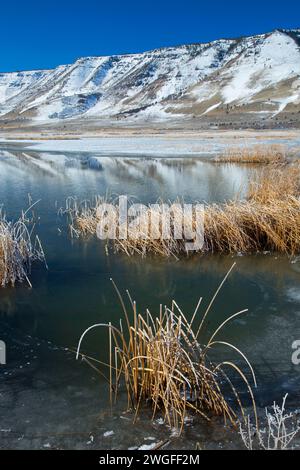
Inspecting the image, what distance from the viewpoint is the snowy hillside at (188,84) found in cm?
10131

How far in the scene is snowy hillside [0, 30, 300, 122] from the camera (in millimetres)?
101312

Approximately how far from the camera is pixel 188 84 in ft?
432

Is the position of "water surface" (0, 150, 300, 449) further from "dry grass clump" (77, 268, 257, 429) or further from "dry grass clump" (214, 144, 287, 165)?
"dry grass clump" (214, 144, 287, 165)

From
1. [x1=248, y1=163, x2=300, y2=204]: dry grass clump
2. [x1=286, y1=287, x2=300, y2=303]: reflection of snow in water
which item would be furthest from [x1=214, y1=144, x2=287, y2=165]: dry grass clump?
[x1=286, y1=287, x2=300, y2=303]: reflection of snow in water

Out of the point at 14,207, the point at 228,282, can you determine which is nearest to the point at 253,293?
the point at 228,282

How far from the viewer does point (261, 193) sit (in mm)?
10109

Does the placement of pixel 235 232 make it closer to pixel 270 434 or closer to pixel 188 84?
pixel 270 434

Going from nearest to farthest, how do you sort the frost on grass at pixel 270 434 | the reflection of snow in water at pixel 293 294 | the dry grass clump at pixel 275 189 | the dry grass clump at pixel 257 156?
the frost on grass at pixel 270 434 → the reflection of snow in water at pixel 293 294 → the dry grass clump at pixel 275 189 → the dry grass clump at pixel 257 156

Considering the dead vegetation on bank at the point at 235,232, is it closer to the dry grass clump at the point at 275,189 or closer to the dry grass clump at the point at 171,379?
the dry grass clump at the point at 275,189

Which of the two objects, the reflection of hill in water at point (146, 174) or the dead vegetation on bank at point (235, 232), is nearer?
the dead vegetation on bank at point (235, 232)

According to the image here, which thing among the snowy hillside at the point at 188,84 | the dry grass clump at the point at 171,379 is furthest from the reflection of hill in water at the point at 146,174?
the snowy hillside at the point at 188,84

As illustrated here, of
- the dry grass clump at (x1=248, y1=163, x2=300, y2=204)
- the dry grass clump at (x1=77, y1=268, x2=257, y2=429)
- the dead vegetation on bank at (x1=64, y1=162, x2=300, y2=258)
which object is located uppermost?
the dry grass clump at (x1=248, y1=163, x2=300, y2=204)

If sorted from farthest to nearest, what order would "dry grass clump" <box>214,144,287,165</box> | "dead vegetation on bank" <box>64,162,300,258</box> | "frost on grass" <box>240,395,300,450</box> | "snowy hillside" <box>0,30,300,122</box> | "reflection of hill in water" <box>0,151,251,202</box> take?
"snowy hillside" <box>0,30,300,122</box> → "dry grass clump" <box>214,144,287,165</box> → "reflection of hill in water" <box>0,151,251,202</box> → "dead vegetation on bank" <box>64,162,300,258</box> → "frost on grass" <box>240,395,300,450</box>
